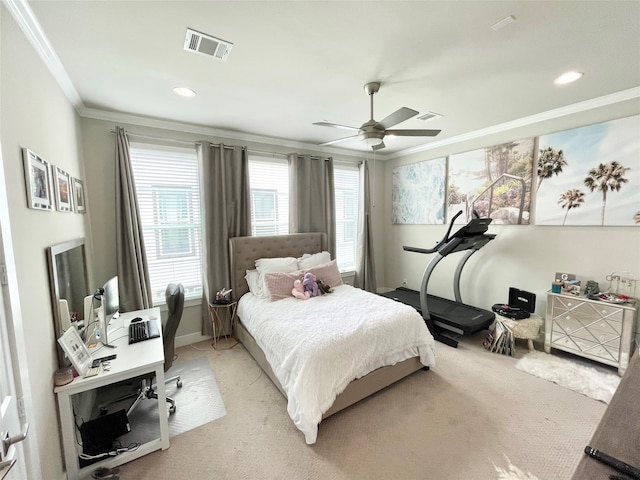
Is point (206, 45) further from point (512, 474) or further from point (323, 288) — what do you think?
point (512, 474)

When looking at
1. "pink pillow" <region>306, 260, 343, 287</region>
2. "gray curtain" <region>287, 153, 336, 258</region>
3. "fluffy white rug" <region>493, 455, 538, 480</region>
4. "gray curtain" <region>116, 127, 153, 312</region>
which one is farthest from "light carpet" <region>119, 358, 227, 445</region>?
"gray curtain" <region>287, 153, 336, 258</region>

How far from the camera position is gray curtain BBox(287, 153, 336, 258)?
3.96m

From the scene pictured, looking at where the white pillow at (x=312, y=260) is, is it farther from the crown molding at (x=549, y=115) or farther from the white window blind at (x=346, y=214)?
the crown molding at (x=549, y=115)

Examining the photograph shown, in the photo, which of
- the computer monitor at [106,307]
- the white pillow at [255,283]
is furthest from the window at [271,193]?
the computer monitor at [106,307]

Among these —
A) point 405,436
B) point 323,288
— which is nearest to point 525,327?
point 405,436

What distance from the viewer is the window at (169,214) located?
305 cm

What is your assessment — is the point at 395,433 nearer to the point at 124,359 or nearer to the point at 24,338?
the point at 124,359

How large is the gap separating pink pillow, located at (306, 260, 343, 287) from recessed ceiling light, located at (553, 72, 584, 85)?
9.56 feet

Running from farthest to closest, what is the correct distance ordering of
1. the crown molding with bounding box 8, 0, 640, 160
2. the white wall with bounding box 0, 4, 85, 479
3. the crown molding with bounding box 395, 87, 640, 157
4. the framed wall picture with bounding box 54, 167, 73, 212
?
the crown molding with bounding box 395, 87, 640, 157
the framed wall picture with bounding box 54, 167, 73, 212
the crown molding with bounding box 8, 0, 640, 160
the white wall with bounding box 0, 4, 85, 479

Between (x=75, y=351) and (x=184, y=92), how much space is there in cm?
220

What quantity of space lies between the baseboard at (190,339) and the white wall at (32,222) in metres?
1.77

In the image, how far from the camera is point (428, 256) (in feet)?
14.2

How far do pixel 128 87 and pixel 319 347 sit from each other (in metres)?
2.74

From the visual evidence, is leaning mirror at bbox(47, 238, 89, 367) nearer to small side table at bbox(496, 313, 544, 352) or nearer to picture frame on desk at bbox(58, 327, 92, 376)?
picture frame on desk at bbox(58, 327, 92, 376)
